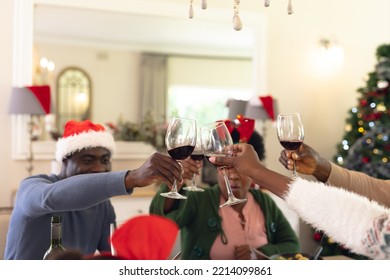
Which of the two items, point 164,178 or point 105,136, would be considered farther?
point 105,136

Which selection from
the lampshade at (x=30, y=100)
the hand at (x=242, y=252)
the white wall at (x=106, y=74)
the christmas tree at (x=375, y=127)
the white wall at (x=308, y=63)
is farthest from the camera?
the white wall at (x=106, y=74)

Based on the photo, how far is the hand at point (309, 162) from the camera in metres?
1.44

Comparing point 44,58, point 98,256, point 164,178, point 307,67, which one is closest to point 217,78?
point 307,67

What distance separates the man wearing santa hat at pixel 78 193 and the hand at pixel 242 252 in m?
0.48

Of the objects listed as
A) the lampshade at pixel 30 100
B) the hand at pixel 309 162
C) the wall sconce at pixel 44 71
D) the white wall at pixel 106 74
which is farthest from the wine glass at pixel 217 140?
the white wall at pixel 106 74

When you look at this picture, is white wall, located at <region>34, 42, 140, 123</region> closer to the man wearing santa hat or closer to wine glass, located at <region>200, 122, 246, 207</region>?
the man wearing santa hat

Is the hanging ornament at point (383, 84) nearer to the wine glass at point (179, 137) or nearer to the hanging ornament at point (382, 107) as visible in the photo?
the hanging ornament at point (382, 107)

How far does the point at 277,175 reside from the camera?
3.62 feet

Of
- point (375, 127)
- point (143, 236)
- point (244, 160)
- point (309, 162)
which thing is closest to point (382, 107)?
point (375, 127)

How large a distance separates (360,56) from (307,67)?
20.7 inches

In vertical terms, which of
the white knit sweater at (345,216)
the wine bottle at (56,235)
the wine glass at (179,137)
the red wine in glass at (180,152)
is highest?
the wine glass at (179,137)

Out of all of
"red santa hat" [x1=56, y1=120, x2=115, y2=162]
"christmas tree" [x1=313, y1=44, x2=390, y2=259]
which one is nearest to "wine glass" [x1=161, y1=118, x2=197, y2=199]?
"red santa hat" [x1=56, y1=120, x2=115, y2=162]

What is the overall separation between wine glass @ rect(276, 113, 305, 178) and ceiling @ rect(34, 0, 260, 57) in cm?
264
